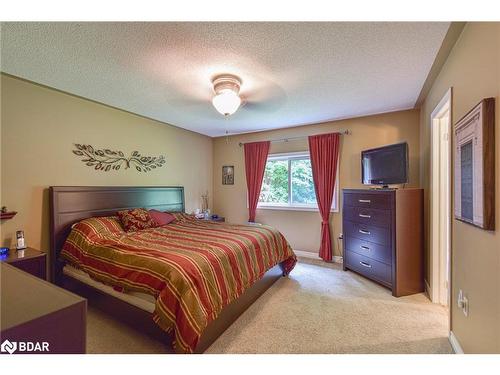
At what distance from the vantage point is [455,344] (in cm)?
164

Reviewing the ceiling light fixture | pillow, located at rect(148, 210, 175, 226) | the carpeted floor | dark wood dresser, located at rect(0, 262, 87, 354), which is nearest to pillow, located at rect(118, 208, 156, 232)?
pillow, located at rect(148, 210, 175, 226)

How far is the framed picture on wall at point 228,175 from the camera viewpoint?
4719mm

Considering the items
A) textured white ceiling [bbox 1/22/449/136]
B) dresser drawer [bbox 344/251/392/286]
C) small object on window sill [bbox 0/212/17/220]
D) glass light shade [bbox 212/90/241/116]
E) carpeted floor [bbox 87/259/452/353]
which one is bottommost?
carpeted floor [bbox 87/259/452/353]

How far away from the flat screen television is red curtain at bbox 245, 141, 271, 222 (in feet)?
5.63

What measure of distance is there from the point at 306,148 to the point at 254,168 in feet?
3.42

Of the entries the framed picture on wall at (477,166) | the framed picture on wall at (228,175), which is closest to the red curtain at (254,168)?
the framed picture on wall at (228,175)

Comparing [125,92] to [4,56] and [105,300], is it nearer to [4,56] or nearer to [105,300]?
[4,56]

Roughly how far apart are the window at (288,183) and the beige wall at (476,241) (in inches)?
86.1

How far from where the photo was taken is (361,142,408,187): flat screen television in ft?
8.62

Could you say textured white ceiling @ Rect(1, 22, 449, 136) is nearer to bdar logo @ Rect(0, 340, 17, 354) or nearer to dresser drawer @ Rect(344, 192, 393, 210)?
dresser drawer @ Rect(344, 192, 393, 210)

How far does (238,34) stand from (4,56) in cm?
198

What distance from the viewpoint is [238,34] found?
5.20 feet

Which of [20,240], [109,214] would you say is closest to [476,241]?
[109,214]
